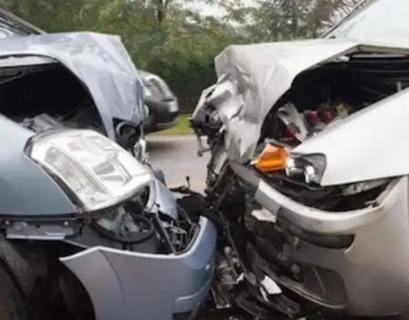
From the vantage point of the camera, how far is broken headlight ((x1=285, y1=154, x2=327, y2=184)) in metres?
3.09

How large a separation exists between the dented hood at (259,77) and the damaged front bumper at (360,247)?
0.59 m

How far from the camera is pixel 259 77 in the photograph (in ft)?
12.7

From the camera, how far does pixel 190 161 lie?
29.2ft

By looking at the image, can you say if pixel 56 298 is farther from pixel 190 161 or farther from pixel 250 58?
pixel 190 161

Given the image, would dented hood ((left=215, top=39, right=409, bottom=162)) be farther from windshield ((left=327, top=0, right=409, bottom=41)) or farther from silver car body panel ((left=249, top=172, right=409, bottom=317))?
silver car body panel ((left=249, top=172, right=409, bottom=317))

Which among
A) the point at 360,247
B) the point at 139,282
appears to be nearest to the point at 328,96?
the point at 360,247

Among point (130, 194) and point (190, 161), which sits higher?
point (130, 194)

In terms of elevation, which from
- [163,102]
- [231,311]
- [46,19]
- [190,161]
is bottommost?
[46,19]

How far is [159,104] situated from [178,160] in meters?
2.11

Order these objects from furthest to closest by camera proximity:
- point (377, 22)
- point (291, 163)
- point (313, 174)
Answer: point (377, 22) < point (291, 163) < point (313, 174)

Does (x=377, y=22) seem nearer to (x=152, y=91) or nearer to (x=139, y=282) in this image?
(x=152, y=91)

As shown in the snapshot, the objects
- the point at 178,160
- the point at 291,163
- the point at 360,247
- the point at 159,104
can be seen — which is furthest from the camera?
the point at 178,160

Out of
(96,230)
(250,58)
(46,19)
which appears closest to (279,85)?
(250,58)

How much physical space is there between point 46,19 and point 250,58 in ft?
42.4
